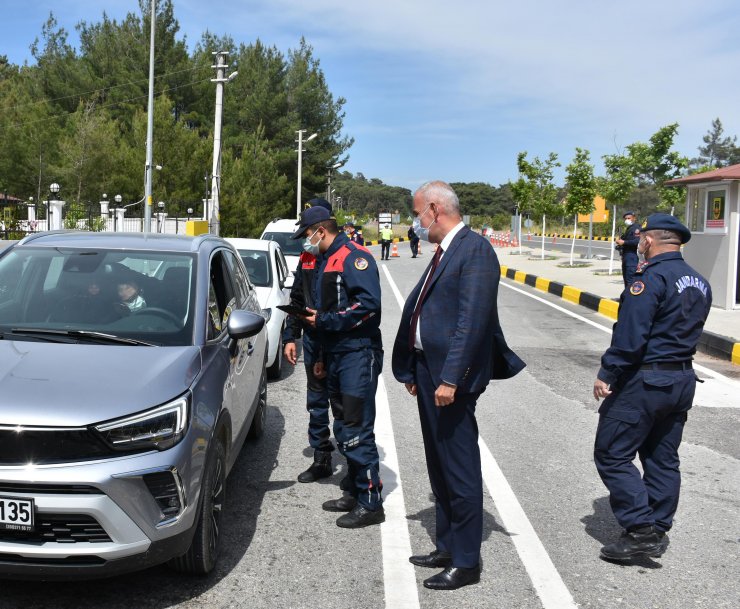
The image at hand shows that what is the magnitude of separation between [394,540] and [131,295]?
1952 millimetres

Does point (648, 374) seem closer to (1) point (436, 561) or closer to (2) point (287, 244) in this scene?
(1) point (436, 561)

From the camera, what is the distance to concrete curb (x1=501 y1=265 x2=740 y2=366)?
1148 centimetres

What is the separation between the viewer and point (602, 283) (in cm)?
2183

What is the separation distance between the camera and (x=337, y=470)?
5703 millimetres

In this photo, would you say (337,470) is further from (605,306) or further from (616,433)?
(605,306)

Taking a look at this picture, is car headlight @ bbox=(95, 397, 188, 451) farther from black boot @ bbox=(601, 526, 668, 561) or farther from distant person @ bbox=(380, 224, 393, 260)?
distant person @ bbox=(380, 224, 393, 260)

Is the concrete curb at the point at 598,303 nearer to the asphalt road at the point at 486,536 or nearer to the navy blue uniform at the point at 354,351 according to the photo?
the asphalt road at the point at 486,536

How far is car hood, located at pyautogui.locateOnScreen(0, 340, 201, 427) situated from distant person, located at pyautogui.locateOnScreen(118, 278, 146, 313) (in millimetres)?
559

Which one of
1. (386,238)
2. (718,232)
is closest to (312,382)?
(718,232)

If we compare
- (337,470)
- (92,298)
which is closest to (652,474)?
(337,470)

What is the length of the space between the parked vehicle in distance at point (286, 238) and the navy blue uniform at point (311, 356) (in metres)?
9.12

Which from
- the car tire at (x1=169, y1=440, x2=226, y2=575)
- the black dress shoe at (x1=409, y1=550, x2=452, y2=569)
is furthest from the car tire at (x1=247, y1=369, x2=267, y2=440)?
the black dress shoe at (x1=409, y1=550, x2=452, y2=569)

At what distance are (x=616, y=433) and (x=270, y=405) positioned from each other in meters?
4.00

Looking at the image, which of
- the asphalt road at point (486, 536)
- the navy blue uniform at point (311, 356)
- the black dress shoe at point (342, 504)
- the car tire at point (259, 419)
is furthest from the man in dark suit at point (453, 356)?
the car tire at point (259, 419)
